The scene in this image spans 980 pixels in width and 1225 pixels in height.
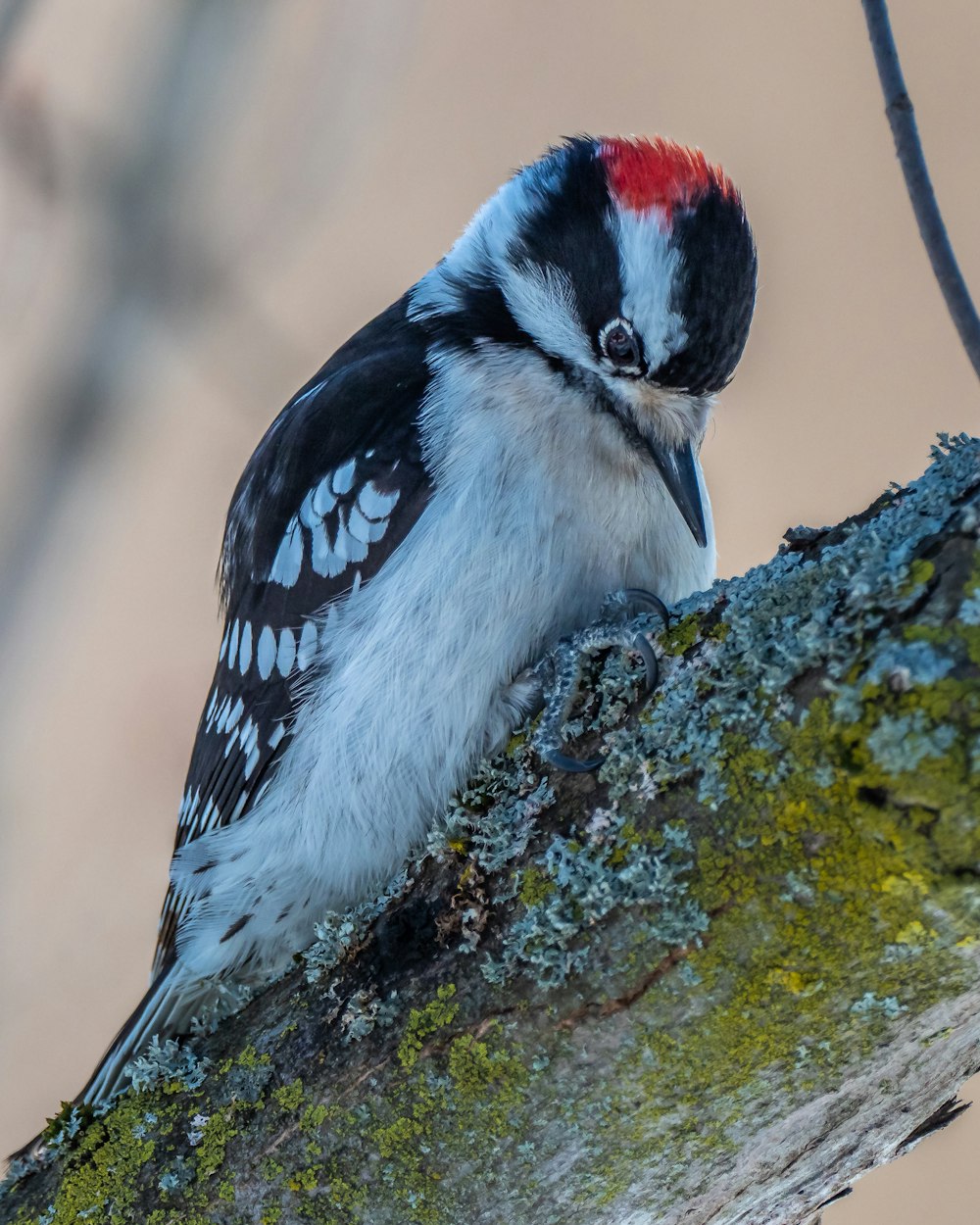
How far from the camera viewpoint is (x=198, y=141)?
53.6 inches

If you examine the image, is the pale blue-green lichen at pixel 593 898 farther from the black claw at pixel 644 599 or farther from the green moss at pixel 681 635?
the black claw at pixel 644 599

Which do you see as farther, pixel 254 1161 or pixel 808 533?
pixel 254 1161

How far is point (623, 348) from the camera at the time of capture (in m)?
2.06

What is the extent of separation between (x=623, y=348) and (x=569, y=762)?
86 cm

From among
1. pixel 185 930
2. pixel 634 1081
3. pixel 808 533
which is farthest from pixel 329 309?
pixel 634 1081

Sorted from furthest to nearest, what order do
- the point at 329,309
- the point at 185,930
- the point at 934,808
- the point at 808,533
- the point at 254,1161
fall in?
the point at 329,309, the point at 185,930, the point at 254,1161, the point at 808,533, the point at 934,808

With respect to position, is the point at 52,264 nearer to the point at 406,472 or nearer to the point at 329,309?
the point at 406,472

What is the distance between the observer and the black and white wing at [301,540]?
209 cm

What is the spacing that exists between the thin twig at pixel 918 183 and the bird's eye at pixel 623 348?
900 millimetres

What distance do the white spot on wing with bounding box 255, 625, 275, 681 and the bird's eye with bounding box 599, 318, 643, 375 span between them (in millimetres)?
833

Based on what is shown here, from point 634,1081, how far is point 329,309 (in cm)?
253

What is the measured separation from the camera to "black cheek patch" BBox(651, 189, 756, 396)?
204 cm

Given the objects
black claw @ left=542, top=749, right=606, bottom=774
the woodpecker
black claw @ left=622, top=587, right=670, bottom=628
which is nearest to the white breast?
the woodpecker

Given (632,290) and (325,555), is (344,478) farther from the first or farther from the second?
(632,290)
